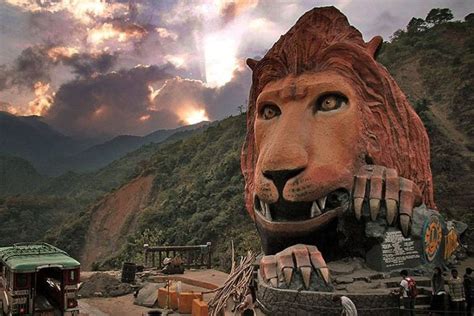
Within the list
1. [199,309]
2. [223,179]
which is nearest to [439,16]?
[223,179]

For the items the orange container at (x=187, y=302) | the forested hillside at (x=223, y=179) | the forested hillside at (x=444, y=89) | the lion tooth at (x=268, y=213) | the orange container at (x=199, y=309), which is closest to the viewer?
the lion tooth at (x=268, y=213)

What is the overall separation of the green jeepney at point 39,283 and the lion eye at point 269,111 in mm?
4690

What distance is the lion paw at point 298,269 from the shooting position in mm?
7066

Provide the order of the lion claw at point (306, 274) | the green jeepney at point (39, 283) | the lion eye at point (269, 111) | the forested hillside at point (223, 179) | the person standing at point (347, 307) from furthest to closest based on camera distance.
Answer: the forested hillside at point (223, 179)
the lion eye at point (269, 111)
the green jeepney at point (39, 283)
the lion claw at point (306, 274)
the person standing at point (347, 307)

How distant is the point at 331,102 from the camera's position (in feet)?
27.7

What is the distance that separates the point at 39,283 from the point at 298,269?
5716mm

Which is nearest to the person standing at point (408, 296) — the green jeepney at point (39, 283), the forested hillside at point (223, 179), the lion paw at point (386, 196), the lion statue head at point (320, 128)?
the lion paw at point (386, 196)

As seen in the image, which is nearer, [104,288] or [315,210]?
[315,210]

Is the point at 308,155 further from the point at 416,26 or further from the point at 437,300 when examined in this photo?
the point at 416,26

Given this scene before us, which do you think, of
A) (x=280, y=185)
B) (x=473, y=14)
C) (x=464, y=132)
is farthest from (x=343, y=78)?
(x=473, y=14)

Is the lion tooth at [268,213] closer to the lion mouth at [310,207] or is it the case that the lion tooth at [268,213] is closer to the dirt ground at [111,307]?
the lion mouth at [310,207]

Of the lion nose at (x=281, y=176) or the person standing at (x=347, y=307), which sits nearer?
the person standing at (x=347, y=307)

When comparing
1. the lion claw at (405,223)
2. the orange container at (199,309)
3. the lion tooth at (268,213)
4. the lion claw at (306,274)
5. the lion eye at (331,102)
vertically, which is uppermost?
the lion eye at (331,102)

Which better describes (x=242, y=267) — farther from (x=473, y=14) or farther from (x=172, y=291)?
(x=473, y=14)
